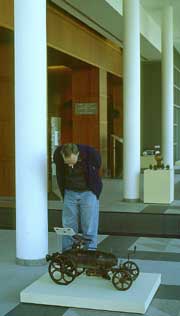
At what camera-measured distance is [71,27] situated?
13484 millimetres

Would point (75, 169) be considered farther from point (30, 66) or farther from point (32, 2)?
point (32, 2)

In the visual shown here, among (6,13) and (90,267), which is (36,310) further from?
(6,13)

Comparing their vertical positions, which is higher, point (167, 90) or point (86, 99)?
point (167, 90)

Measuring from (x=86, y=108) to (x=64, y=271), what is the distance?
11.6m

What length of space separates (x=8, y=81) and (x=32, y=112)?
6142 mm

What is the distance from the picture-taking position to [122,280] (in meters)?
5.02

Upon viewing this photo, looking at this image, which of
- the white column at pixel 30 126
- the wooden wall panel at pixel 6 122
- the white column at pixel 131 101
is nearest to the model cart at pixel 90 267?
the white column at pixel 30 126

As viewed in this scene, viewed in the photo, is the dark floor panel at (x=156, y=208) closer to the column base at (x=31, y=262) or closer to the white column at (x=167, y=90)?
the column base at (x=31, y=262)

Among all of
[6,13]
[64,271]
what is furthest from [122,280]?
[6,13]

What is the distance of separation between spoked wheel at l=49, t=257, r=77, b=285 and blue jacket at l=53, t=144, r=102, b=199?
3.40 feet

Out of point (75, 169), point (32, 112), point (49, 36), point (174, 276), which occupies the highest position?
point (49, 36)

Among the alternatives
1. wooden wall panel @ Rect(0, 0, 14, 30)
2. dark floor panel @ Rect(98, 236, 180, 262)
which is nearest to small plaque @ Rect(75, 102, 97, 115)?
wooden wall panel @ Rect(0, 0, 14, 30)

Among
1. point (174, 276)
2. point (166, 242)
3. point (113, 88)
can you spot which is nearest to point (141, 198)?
point (166, 242)

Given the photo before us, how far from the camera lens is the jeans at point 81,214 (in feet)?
19.8
